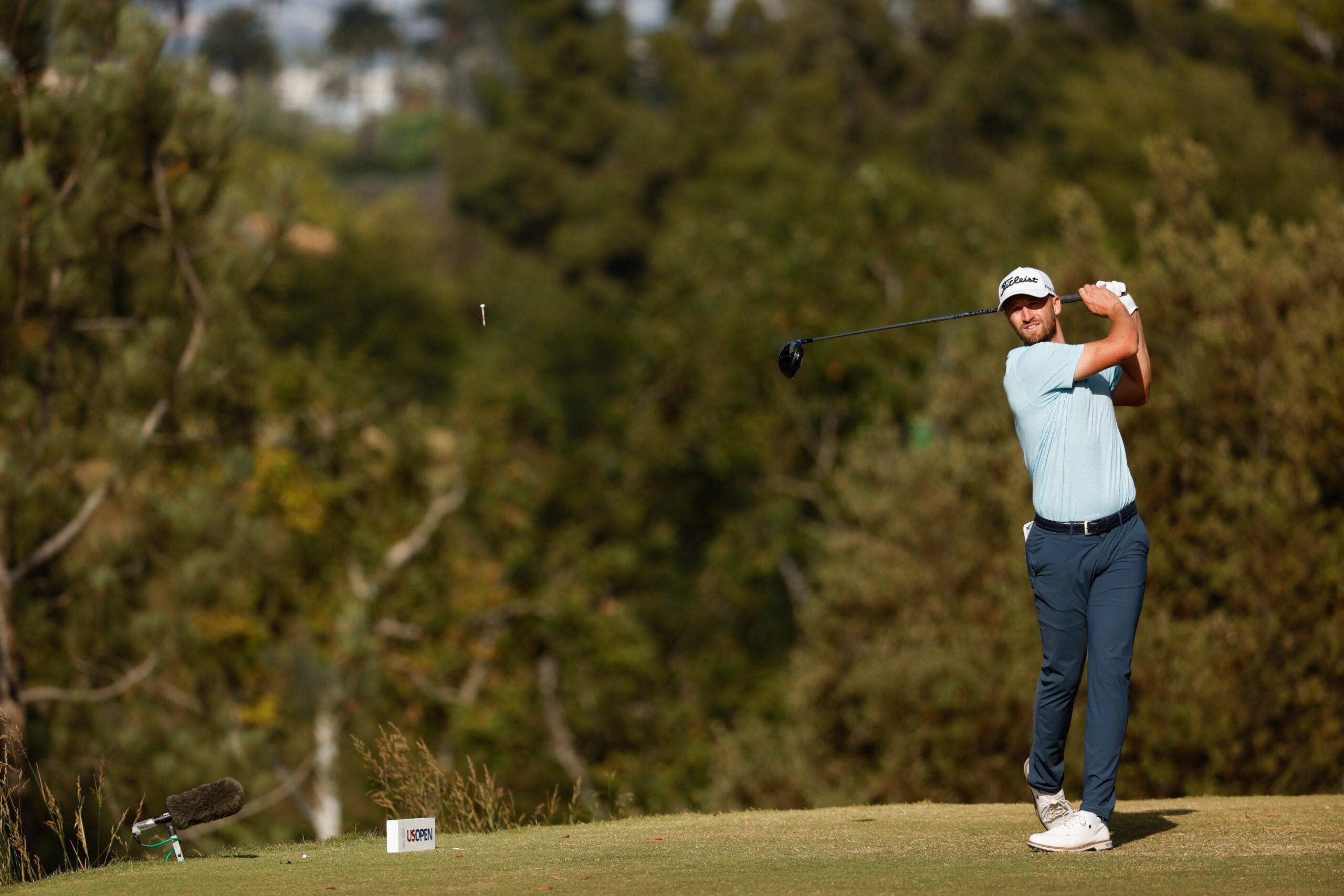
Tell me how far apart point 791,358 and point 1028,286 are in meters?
1.41

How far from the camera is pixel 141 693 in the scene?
15.8 m

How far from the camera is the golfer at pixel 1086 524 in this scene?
5723 millimetres

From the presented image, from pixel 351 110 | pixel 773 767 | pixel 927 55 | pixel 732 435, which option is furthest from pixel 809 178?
pixel 351 110

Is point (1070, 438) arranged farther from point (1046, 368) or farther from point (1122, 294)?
point (1122, 294)

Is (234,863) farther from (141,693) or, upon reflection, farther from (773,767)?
(773,767)

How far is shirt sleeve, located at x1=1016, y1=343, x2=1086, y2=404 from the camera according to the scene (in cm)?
568

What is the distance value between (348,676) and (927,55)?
42920 millimetres

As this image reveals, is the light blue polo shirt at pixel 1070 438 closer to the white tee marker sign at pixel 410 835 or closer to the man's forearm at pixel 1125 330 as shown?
the man's forearm at pixel 1125 330

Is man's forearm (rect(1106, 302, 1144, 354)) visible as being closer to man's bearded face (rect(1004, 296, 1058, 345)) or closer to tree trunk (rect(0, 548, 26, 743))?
man's bearded face (rect(1004, 296, 1058, 345))

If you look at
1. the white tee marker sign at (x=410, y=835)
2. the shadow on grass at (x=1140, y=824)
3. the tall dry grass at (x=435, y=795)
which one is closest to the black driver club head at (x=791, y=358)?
the tall dry grass at (x=435, y=795)

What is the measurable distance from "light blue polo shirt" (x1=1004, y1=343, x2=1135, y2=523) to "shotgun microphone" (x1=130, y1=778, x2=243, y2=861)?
3.26m

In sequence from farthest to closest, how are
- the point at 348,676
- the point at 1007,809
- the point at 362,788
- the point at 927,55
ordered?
the point at 927,55 → the point at 362,788 → the point at 348,676 → the point at 1007,809

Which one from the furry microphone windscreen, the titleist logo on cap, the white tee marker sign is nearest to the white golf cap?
the titleist logo on cap

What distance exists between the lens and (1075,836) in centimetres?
556
